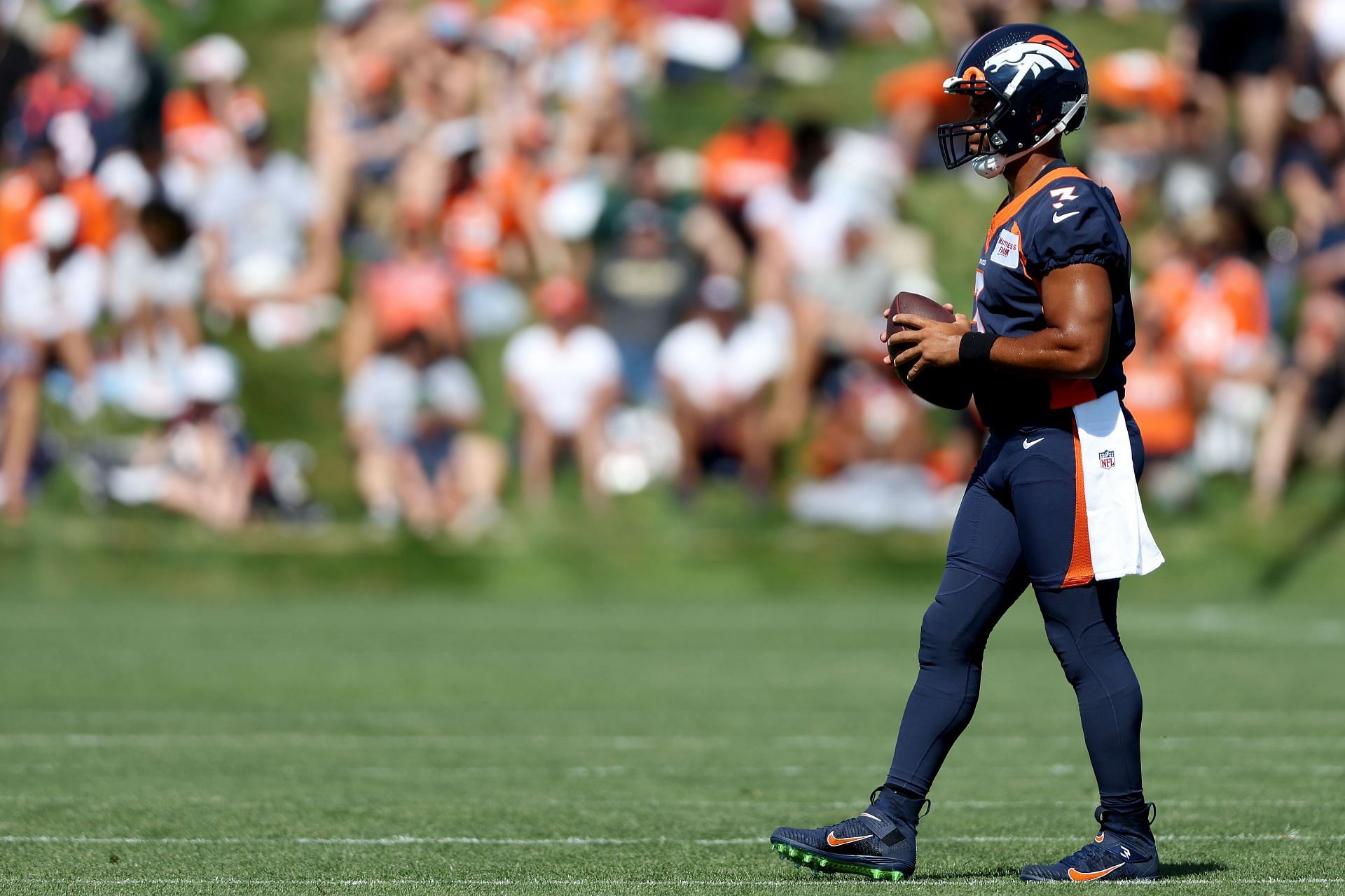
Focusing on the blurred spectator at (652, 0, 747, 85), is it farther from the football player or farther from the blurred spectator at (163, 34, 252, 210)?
the football player

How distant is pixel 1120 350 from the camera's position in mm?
5574

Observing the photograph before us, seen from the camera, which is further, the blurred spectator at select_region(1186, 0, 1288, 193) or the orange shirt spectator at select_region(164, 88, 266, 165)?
the orange shirt spectator at select_region(164, 88, 266, 165)

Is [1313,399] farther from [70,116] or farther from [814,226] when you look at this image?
[70,116]

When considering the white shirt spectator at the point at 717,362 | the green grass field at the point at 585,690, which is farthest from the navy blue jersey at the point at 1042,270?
the white shirt spectator at the point at 717,362

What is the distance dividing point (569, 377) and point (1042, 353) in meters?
11.6

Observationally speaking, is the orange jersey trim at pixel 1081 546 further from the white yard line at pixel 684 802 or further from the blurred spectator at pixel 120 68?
the blurred spectator at pixel 120 68

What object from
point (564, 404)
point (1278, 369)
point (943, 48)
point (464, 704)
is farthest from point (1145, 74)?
point (464, 704)

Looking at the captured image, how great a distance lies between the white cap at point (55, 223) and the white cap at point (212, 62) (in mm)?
2256

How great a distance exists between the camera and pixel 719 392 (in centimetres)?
1675

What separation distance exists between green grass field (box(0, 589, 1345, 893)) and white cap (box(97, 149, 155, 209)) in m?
4.64

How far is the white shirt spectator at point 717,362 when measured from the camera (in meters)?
16.7

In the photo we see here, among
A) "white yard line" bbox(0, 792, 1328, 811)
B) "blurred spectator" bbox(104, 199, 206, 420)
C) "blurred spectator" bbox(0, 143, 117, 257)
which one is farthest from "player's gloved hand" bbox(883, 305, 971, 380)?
"blurred spectator" bbox(0, 143, 117, 257)

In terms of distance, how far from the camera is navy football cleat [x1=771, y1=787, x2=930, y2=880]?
556cm

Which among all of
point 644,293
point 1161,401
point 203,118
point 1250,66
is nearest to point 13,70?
point 203,118
